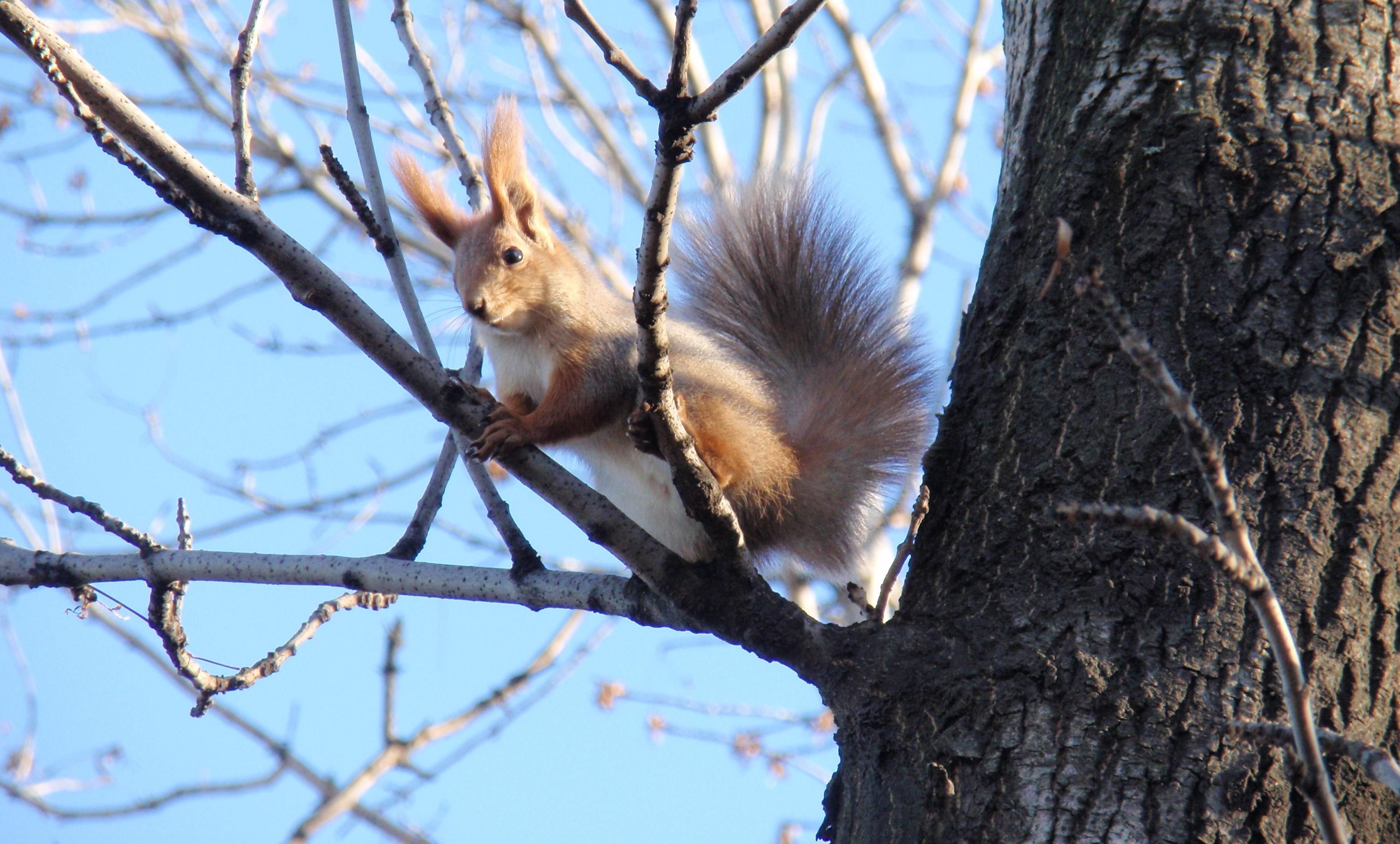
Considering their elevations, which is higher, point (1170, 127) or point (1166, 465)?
point (1170, 127)

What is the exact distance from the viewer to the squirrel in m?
2.16

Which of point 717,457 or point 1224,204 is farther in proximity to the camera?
point 717,457

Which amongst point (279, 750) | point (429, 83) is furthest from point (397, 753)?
point (429, 83)

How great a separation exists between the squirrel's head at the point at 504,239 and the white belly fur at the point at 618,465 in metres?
0.07

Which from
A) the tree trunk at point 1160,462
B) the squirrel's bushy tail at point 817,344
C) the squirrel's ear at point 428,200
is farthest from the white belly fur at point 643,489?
the tree trunk at point 1160,462

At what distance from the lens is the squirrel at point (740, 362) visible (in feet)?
7.09

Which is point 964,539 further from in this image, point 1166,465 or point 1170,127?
point 1170,127

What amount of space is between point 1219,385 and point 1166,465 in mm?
109

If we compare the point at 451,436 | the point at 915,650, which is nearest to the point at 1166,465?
the point at 915,650

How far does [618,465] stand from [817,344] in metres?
0.48

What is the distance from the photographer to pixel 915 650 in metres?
1.34

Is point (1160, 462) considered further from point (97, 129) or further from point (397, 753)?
point (397, 753)

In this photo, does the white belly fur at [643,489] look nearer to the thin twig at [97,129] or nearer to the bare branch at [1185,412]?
the thin twig at [97,129]

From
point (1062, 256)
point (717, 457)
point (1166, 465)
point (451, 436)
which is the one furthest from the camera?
point (717, 457)
